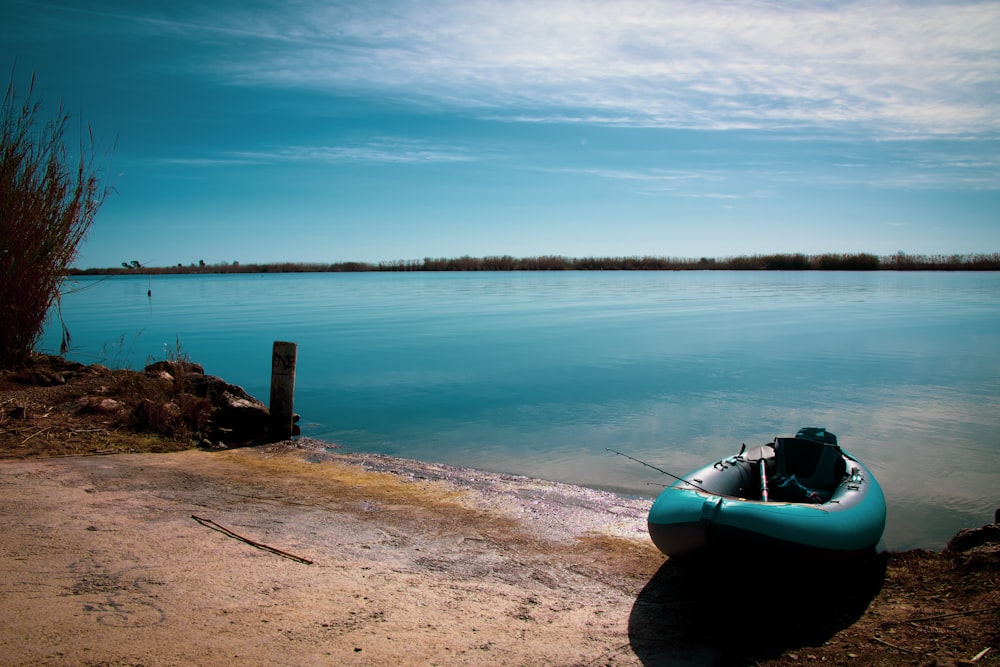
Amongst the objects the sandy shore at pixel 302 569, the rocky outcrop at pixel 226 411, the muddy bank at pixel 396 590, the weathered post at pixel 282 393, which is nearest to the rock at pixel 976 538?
the muddy bank at pixel 396 590

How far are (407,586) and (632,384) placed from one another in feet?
29.9

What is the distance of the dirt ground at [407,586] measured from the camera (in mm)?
3152

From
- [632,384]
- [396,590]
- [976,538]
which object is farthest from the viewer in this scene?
[632,384]

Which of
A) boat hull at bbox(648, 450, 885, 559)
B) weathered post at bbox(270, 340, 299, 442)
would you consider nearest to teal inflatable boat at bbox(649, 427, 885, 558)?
boat hull at bbox(648, 450, 885, 559)

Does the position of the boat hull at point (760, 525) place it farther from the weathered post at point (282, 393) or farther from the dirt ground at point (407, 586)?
the weathered post at point (282, 393)

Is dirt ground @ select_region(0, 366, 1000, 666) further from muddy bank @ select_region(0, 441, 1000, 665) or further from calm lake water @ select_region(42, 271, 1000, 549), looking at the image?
calm lake water @ select_region(42, 271, 1000, 549)

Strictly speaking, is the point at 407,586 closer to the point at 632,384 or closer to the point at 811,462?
the point at 811,462

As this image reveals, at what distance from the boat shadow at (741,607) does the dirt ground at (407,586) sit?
0.01m

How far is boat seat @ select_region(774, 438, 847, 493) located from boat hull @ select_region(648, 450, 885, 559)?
973mm

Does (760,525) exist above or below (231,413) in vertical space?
above

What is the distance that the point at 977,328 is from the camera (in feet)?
66.0

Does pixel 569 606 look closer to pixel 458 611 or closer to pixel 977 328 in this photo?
pixel 458 611

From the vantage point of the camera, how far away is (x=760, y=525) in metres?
3.89

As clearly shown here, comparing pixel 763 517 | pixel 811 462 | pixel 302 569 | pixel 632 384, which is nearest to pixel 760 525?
pixel 763 517
